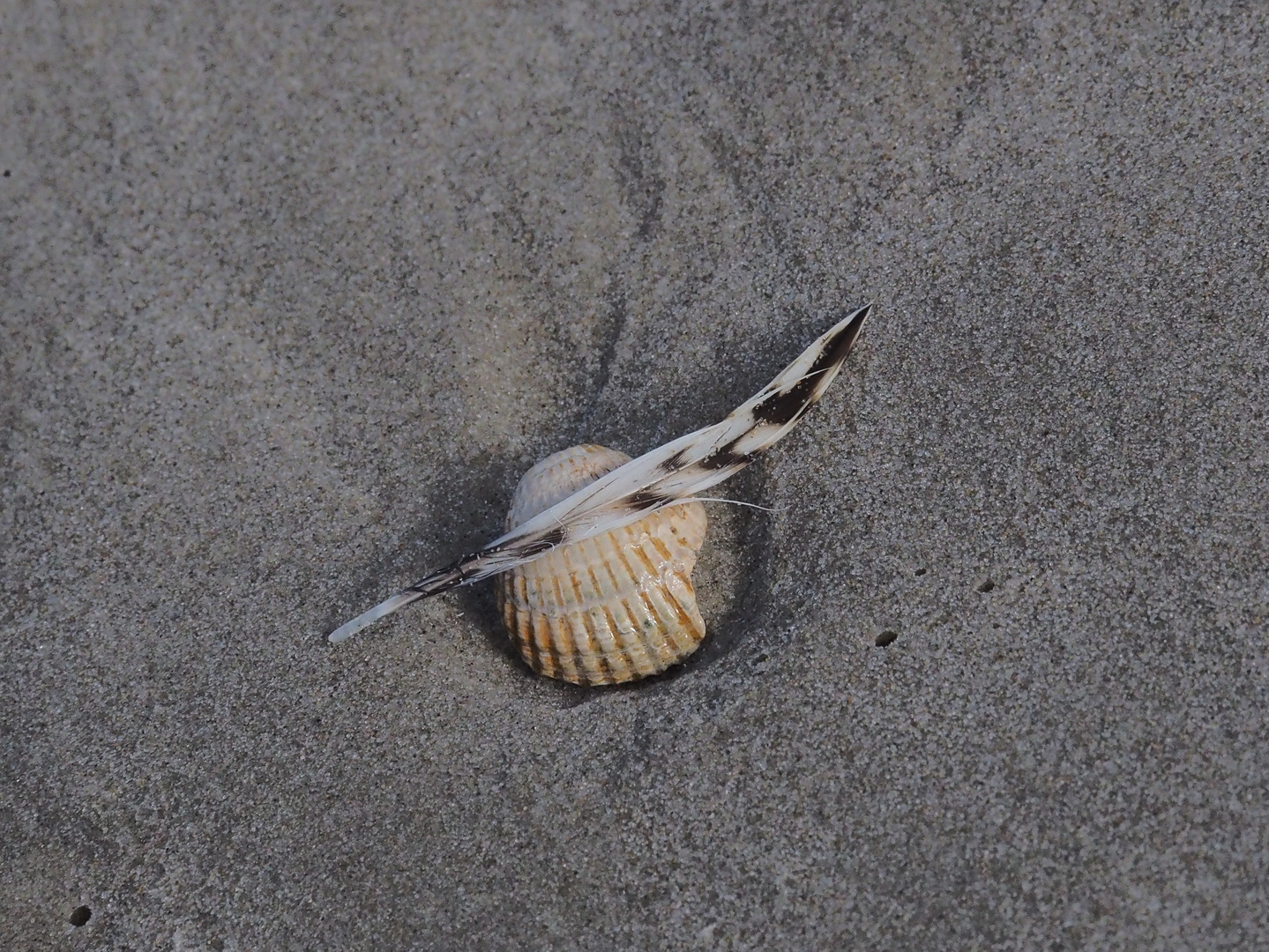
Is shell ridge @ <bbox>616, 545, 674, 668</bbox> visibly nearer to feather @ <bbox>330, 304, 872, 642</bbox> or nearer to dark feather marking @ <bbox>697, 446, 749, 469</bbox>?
feather @ <bbox>330, 304, 872, 642</bbox>

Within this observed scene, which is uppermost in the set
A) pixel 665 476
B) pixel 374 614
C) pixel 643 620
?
pixel 374 614

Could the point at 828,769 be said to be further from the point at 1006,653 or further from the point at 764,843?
the point at 1006,653

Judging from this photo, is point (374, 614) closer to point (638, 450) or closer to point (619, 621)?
point (619, 621)

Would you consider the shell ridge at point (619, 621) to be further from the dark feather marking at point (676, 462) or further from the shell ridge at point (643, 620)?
the dark feather marking at point (676, 462)

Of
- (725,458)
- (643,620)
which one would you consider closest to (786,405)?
(725,458)

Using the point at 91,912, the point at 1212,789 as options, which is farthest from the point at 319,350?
the point at 1212,789

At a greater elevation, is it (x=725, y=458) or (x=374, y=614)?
(x=374, y=614)
